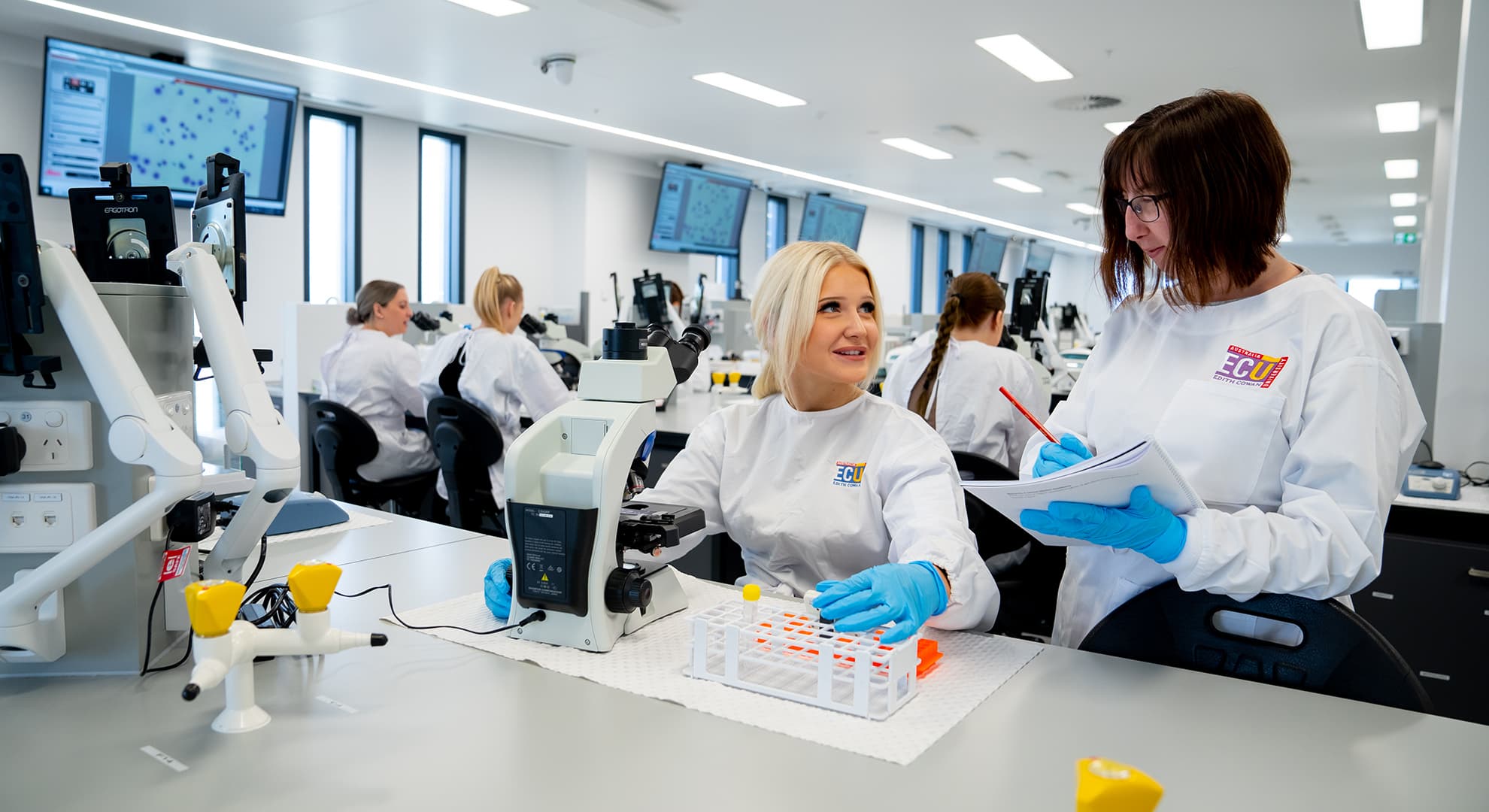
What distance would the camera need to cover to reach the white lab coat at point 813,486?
1497mm

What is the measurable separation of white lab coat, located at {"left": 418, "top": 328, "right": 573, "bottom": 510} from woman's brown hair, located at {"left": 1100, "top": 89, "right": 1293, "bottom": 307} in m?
2.79

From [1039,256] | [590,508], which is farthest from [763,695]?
[1039,256]

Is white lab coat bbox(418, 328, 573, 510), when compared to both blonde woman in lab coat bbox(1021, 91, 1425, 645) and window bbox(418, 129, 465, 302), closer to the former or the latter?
blonde woman in lab coat bbox(1021, 91, 1425, 645)

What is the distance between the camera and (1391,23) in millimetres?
4574

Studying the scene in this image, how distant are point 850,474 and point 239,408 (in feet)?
2.99

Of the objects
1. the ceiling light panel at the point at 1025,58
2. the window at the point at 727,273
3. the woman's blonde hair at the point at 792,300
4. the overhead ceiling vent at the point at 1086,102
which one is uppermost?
the overhead ceiling vent at the point at 1086,102

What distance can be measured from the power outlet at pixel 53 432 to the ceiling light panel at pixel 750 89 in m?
5.29

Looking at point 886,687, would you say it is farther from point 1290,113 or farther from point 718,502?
point 1290,113

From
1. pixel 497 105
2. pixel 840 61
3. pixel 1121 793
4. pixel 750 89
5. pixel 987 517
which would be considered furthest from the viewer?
pixel 497 105

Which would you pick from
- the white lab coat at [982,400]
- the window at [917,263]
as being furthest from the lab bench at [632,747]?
the window at [917,263]

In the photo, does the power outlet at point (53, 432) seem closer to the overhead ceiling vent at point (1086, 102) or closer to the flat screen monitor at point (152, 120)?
the flat screen monitor at point (152, 120)

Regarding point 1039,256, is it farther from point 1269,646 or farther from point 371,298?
point 1269,646

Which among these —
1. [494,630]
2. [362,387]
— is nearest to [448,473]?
[362,387]

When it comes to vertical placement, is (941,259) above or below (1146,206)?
above
